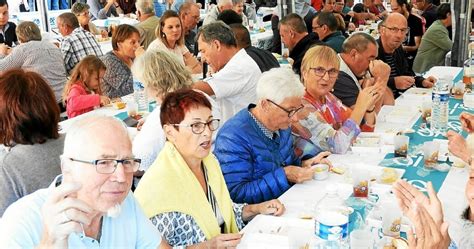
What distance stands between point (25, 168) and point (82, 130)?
1.10m

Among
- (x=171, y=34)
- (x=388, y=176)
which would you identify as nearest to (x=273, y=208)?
(x=388, y=176)

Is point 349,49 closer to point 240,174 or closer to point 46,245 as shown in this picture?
point 240,174

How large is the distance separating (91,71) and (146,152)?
1.71 metres

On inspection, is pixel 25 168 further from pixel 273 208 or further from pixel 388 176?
pixel 388 176

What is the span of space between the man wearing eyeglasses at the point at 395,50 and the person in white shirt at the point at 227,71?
1.63 meters

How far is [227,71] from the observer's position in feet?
13.8

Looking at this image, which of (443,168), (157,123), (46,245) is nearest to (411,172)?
(443,168)

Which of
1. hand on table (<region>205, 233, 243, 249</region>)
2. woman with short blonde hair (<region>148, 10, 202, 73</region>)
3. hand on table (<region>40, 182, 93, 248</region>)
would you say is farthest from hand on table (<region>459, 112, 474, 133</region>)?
woman with short blonde hair (<region>148, 10, 202, 73</region>)

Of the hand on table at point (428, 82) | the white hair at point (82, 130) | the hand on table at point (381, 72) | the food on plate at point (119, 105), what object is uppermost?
the white hair at point (82, 130)

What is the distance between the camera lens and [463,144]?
128 inches

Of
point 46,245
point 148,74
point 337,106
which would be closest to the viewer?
point 46,245

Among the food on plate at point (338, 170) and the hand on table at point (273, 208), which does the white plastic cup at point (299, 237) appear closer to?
the hand on table at point (273, 208)

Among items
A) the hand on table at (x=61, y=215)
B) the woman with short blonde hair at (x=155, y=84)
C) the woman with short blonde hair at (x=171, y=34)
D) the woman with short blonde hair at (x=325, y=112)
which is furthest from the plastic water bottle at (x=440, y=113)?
the hand on table at (x=61, y=215)

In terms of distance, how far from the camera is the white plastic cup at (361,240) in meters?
2.25
